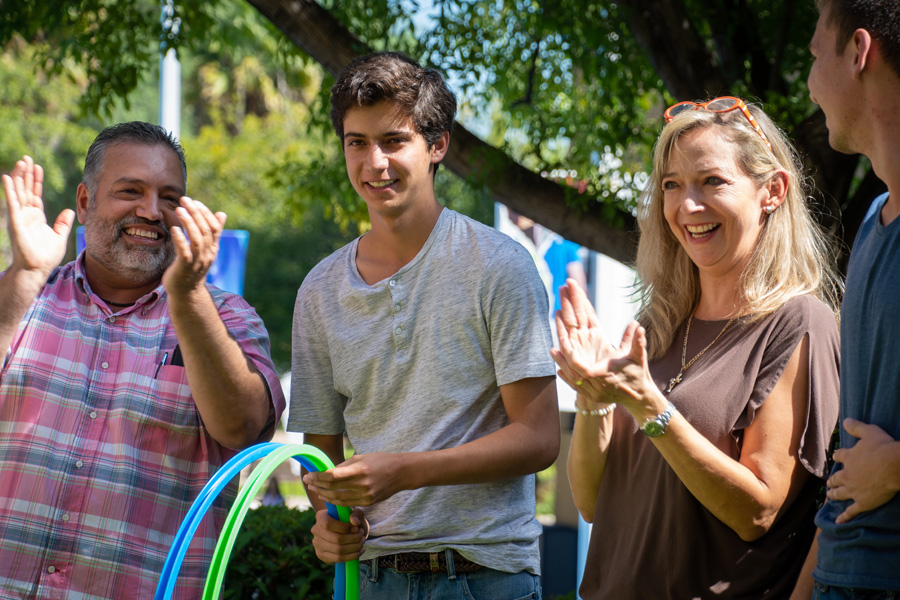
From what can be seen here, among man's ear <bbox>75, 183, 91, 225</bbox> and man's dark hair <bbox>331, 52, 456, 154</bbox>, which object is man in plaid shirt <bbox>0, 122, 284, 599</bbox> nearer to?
man's ear <bbox>75, 183, 91, 225</bbox>

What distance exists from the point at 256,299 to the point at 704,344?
1841 cm

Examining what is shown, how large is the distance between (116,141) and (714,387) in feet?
6.67

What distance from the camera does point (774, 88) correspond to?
467cm

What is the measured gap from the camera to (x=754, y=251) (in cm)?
241

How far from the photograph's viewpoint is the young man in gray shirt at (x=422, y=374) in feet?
7.95

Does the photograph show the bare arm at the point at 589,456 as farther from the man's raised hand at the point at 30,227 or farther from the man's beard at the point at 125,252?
the man's raised hand at the point at 30,227

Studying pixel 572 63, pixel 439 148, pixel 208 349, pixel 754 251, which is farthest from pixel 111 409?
pixel 572 63

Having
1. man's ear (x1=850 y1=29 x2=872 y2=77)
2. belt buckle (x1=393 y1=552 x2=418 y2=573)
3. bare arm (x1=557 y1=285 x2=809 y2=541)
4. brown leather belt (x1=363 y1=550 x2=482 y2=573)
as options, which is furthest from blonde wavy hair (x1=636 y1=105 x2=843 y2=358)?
belt buckle (x1=393 y1=552 x2=418 y2=573)

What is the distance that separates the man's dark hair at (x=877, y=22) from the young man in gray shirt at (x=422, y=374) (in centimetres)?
103

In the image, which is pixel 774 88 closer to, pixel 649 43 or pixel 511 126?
pixel 649 43

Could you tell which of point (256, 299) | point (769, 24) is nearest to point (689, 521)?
point (769, 24)

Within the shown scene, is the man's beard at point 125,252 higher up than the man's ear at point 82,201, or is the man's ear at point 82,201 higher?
the man's ear at point 82,201

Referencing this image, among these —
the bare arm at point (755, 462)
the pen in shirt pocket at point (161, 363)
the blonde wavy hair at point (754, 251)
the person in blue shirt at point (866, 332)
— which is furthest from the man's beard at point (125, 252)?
the person in blue shirt at point (866, 332)

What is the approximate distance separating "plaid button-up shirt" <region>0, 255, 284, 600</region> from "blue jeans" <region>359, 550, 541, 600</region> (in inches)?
22.7
